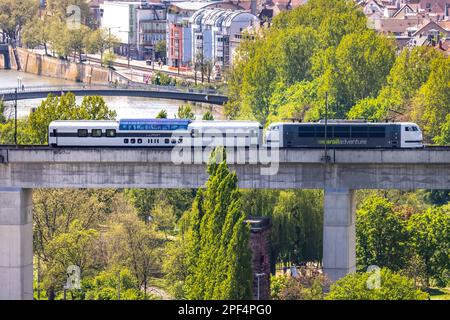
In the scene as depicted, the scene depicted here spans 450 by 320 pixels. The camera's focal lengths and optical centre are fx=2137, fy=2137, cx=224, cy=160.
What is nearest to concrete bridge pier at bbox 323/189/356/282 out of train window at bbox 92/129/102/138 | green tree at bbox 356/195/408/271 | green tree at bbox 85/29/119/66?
green tree at bbox 356/195/408/271

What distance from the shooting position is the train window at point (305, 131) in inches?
2985

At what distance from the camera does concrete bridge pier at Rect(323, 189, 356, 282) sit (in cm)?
7288

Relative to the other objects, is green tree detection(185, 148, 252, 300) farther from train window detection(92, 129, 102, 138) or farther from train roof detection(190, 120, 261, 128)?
train window detection(92, 129, 102, 138)

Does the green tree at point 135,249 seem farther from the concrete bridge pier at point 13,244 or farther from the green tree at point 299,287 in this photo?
the concrete bridge pier at point 13,244

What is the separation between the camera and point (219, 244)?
65.8 meters

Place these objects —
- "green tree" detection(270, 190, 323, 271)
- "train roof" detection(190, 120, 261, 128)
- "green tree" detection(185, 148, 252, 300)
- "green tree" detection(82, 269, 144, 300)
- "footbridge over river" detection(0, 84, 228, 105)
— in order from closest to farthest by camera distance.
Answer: "green tree" detection(185, 148, 252, 300), "green tree" detection(82, 269, 144, 300), "train roof" detection(190, 120, 261, 128), "green tree" detection(270, 190, 323, 271), "footbridge over river" detection(0, 84, 228, 105)

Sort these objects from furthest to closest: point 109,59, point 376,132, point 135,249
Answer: point 109,59 → point 135,249 → point 376,132

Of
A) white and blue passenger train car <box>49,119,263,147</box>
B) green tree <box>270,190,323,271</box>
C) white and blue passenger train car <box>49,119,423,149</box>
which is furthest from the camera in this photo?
green tree <box>270,190,323,271</box>

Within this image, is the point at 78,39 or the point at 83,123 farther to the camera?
the point at 78,39

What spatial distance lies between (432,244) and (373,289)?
2054cm

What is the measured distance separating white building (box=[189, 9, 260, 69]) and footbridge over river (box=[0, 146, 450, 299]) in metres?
102

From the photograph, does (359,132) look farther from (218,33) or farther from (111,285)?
(218,33)

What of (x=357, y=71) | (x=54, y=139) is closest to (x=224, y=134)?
(x=54, y=139)

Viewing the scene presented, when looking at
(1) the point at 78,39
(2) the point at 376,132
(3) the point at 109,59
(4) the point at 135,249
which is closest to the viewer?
(2) the point at 376,132
